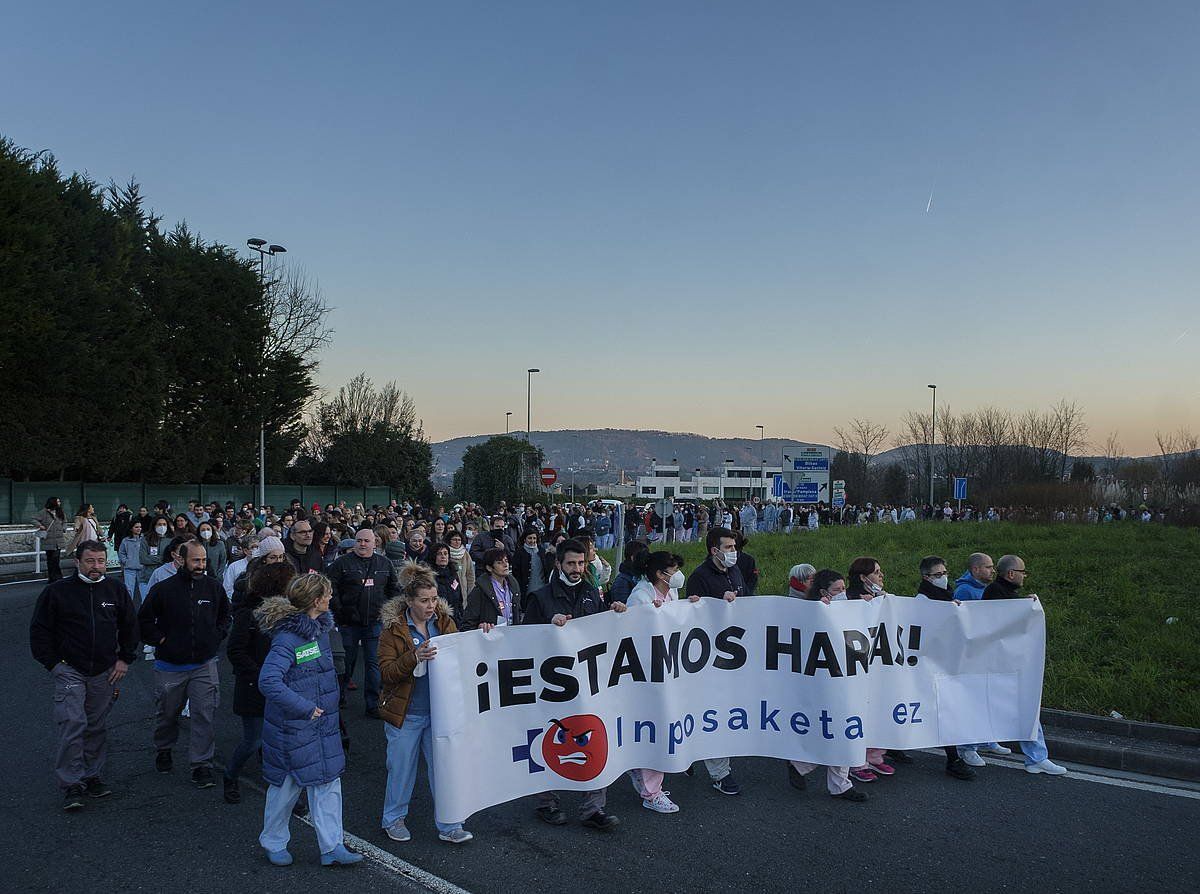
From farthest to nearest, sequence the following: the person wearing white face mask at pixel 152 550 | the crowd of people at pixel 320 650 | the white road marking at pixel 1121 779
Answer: the person wearing white face mask at pixel 152 550, the white road marking at pixel 1121 779, the crowd of people at pixel 320 650

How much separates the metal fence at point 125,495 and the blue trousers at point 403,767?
30.3 metres

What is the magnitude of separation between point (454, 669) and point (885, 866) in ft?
9.34

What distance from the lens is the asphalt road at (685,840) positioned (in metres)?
4.98

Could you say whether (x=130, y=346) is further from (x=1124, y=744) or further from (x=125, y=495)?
(x=1124, y=744)

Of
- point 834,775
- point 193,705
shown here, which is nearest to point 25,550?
point 193,705

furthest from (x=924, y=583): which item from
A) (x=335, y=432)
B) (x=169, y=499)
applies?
(x=335, y=432)

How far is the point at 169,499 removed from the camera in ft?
120

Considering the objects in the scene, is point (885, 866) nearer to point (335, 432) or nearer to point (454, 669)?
point (454, 669)

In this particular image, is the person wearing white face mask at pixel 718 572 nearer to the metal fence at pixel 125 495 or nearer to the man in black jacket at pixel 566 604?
the man in black jacket at pixel 566 604

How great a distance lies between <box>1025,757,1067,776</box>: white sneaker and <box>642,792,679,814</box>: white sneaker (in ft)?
10.3

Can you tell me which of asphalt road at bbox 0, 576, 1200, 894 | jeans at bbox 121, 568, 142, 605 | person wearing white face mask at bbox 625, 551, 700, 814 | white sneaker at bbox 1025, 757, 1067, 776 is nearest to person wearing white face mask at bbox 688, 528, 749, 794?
person wearing white face mask at bbox 625, 551, 700, 814

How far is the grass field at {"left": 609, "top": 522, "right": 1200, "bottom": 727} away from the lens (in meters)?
8.93

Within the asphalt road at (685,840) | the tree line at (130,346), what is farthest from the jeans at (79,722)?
the tree line at (130,346)

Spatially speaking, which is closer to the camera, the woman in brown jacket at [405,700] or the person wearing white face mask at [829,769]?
the woman in brown jacket at [405,700]
